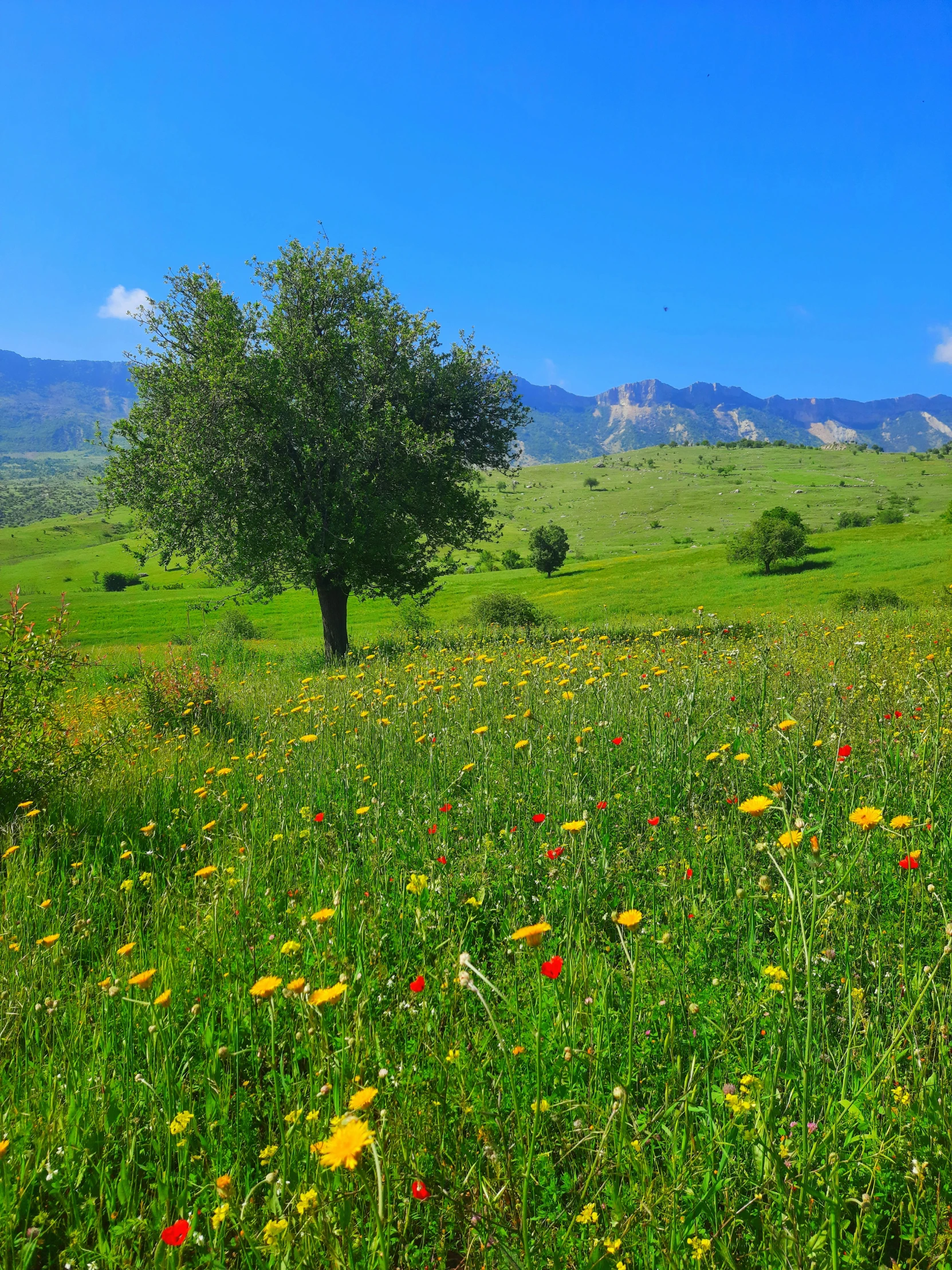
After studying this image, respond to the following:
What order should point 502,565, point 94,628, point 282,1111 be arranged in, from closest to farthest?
point 282,1111 → point 94,628 → point 502,565

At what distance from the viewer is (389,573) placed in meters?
19.9

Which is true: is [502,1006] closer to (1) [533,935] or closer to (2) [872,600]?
(1) [533,935]

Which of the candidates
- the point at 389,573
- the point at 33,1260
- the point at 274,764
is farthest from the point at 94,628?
the point at 33,1260

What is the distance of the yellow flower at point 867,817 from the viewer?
200 cm

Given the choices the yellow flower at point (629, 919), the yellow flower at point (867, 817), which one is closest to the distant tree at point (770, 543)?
the yellow flower at point (867, 817)

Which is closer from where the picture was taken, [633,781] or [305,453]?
[633,781]

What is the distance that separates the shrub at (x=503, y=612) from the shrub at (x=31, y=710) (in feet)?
86.9

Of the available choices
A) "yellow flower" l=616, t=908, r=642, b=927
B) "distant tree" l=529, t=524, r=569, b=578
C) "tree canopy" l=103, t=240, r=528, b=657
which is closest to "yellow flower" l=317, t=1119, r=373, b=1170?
"yellow flower" l=616, t=908, r=642, b=927

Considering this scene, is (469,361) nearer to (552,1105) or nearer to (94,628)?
(552,1105)

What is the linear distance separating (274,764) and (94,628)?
54356mm

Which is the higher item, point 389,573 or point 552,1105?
point 389,573

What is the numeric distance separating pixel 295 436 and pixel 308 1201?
18.1 meters

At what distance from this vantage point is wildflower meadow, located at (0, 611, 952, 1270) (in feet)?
5.92

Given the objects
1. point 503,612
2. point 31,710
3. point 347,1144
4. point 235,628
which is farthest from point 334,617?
point 235,628
